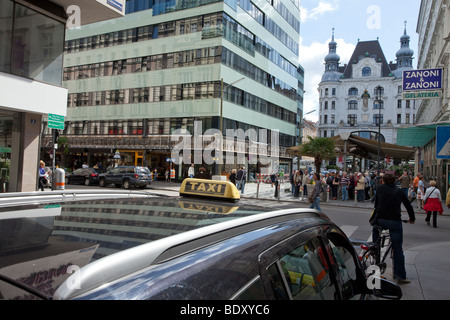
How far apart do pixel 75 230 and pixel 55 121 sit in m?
13.8

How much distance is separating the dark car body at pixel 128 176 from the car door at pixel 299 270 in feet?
79.3

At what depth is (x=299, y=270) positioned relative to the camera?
1765 mm

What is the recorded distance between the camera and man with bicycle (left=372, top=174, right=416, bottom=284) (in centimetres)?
564

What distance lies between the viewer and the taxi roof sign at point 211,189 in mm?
2475

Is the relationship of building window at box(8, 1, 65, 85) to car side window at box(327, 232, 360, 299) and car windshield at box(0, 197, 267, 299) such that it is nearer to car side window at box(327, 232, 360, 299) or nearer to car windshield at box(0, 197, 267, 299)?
car windshield at box(0, 197, 267, 299)

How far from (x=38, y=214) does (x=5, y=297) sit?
930 millimetres

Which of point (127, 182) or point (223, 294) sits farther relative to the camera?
point (127, 182)

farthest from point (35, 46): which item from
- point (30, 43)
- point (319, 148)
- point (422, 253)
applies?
point (319, 148)

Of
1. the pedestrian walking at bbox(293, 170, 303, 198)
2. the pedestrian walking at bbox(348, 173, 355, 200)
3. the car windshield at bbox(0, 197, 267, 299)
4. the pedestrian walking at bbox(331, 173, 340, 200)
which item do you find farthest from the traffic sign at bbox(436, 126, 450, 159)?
the pedestrian walking at bbox(293, 170, 303, 198)

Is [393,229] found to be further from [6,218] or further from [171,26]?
[171,26]

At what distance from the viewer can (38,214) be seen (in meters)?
1.86

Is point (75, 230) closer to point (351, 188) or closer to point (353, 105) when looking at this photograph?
point (351, 188)

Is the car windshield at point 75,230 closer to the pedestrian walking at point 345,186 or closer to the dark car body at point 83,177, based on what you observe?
the pedestrian walking at point 345,186
